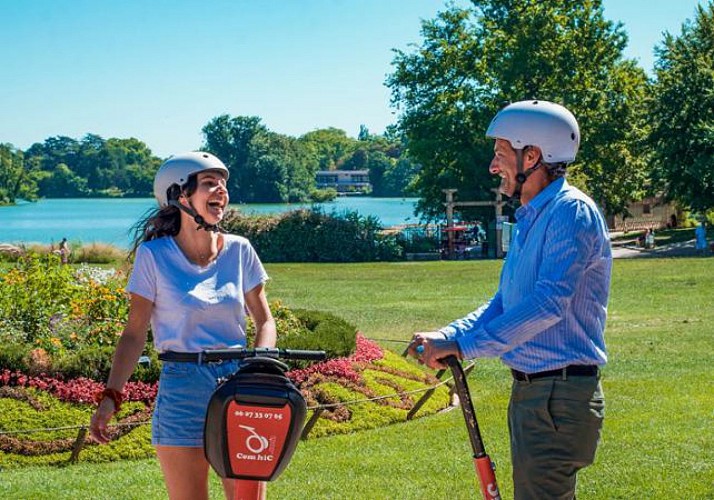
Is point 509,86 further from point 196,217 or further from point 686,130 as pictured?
point 196,217

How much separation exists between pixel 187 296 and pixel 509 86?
55490 millimetres

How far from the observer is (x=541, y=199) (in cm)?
469

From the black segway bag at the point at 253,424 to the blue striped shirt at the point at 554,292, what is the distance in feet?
2.35

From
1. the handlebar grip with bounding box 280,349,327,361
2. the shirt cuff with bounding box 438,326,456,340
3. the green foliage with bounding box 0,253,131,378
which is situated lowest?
the green foliage with bounding box 0,253,131,378

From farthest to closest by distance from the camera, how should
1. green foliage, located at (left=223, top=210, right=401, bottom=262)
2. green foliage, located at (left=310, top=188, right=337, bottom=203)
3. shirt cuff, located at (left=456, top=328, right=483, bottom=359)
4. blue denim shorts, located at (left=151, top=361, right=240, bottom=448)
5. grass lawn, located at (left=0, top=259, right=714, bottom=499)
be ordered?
1. green foliage, located at (left=310, top=188, right=337, bottom=203)
2. green foliage, located at (left=223, top=210, right=401, bottom=262)
3. grass lawn, located at (left=0, top=259, right=714, bottom=499)
4. blue denim shorts, located at (left=151, top=361, right=240, bottom=448)
5. shirt cuff, located at (left=456, top=328, right=483, bottom=359)

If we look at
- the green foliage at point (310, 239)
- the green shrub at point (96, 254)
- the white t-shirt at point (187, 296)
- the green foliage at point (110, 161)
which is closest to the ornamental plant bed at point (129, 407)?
the white t-shirt at point (187, 296)

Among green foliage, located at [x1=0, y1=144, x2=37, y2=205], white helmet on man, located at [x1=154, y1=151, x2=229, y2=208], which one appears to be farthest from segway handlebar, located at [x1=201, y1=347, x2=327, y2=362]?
green foliage, located at [x1=0, y1=144, x2=37, y2=205]

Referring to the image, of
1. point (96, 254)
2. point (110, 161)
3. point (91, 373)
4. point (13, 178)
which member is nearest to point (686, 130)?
point (96, 254)

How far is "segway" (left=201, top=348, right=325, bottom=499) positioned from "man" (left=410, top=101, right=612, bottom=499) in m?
0.56

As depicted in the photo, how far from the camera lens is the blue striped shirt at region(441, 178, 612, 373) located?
4.47 metres

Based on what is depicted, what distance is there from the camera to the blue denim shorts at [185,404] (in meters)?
4.94

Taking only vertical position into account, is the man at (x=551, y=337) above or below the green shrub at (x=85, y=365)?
above

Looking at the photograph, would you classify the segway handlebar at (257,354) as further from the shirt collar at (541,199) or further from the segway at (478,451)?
the shirt collar at (541,199)

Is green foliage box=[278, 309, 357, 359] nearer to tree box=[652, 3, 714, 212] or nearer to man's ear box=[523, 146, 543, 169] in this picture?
man's ear box=[523, 146, 543, 169]
